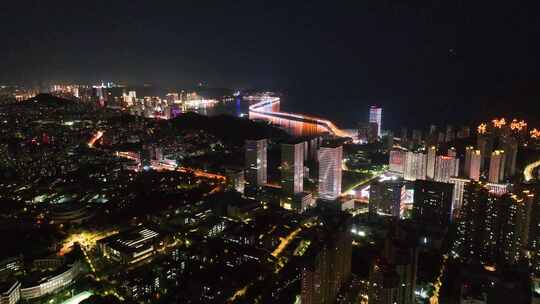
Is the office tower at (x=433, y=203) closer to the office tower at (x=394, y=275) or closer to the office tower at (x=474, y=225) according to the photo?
the office tower at (x=474, y=225)

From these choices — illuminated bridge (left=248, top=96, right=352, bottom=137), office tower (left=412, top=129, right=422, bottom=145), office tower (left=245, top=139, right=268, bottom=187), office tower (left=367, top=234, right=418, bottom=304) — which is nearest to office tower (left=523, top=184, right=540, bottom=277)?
office tower (left=367, top=234, right=418, bottom=304)

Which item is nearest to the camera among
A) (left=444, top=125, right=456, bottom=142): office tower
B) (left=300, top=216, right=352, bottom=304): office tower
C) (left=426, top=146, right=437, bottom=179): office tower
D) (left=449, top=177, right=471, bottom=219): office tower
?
(left=300, top=216, right=352, bottom=304): office tower

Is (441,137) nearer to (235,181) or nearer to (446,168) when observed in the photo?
(446,168)

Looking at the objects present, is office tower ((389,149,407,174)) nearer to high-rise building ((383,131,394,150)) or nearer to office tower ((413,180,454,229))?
high-rise building ((383,131,394,150))

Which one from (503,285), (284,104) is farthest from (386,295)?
(284,104)

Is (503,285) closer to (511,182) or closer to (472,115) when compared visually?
(511,182)

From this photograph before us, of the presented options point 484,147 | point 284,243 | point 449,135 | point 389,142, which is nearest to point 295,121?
point 389,142

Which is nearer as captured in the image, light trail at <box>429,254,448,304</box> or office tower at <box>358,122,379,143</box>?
light trail at <box>429,254,448,304</box>
